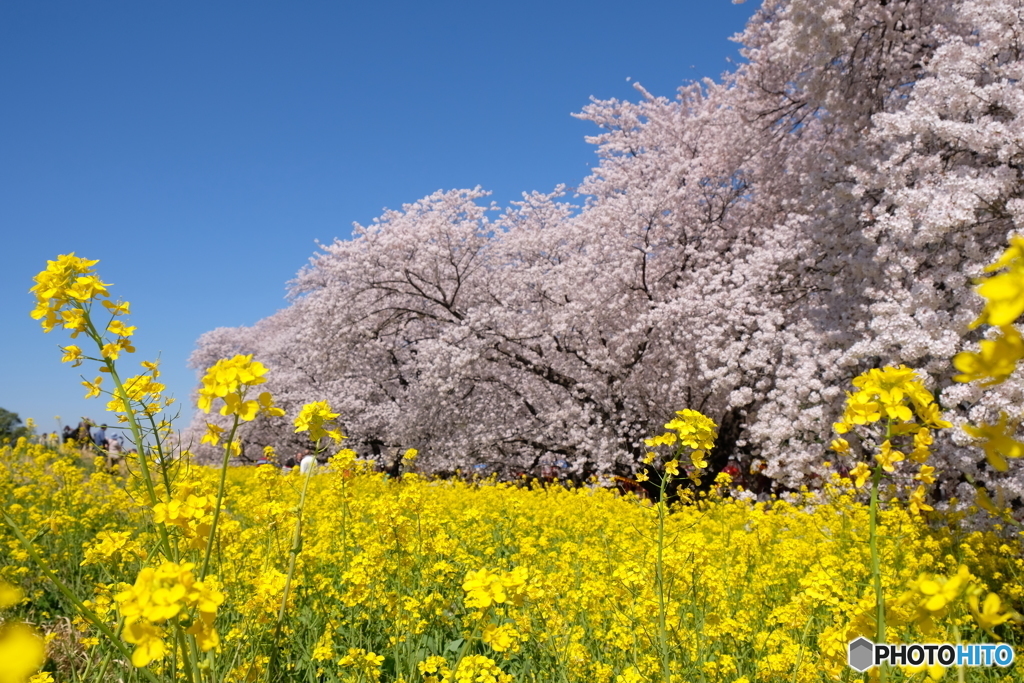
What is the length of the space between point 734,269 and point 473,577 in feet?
28.4

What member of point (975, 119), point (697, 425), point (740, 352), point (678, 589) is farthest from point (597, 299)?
point (697, 425)

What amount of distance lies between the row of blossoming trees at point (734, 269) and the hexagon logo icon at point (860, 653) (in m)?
4.31

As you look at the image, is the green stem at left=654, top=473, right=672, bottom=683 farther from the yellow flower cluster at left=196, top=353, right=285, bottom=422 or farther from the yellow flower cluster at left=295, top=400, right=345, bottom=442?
the yellow flower cluster at left=196, top=353, right=285, bottom=422

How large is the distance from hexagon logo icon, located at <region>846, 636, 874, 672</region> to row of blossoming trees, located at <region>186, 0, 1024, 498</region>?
431 centimetres

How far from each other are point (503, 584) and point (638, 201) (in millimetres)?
10140

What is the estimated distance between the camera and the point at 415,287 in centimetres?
1353

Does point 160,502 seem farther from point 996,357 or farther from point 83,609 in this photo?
point 996,357

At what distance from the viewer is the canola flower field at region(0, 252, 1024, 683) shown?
A: 1326 millimetres

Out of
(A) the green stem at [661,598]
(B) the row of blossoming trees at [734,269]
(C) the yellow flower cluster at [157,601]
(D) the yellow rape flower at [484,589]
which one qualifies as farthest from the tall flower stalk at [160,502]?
(B) the row of blossoming trees at [734,269]

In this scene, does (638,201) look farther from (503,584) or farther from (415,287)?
(503,584)

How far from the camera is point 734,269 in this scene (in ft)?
31.1

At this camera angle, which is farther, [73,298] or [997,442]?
[73,298]

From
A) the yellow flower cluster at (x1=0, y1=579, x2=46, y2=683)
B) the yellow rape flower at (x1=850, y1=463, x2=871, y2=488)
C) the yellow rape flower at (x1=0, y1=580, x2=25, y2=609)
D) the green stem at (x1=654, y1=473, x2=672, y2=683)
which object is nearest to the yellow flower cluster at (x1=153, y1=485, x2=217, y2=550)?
the yellow rape flower at (x1=0, y1=580, x2=25, y2=609)

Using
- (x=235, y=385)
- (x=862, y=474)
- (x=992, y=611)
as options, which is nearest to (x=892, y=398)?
(x=862, y=474)
